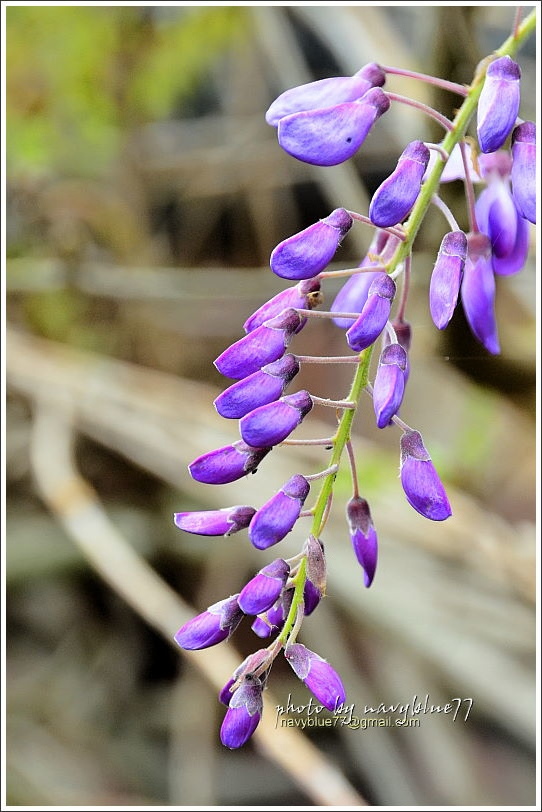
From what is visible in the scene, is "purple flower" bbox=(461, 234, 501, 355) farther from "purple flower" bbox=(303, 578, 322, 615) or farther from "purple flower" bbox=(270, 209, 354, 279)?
"purple flower" bbox=(303, 578, 322, 615)

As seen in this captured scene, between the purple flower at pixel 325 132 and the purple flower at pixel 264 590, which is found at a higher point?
the purple flower at pixel 325 132

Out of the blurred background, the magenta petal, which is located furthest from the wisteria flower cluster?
the blurred background

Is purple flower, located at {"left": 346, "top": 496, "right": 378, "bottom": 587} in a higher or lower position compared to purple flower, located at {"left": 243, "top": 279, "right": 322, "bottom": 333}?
lower

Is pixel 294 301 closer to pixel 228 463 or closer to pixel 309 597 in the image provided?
pixel 228 463

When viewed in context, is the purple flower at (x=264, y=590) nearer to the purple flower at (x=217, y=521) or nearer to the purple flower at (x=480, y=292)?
the purple flower at (x=217, y=521)

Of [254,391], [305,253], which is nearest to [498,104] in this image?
[305,253]

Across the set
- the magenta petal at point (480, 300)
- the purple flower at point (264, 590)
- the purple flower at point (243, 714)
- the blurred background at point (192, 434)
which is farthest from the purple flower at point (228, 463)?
the blurred background at point (192, 434)
